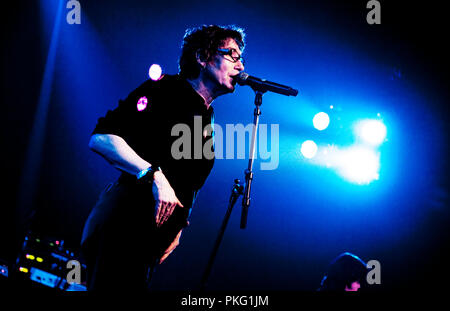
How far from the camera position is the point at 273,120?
5020 millimetres

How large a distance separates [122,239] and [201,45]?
1.66 metres

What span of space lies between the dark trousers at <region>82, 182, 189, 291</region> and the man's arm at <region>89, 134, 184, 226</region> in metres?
0.09

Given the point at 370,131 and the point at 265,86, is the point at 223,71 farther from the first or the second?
the point at 370,131

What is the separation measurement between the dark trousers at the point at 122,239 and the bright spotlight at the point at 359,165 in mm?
4323

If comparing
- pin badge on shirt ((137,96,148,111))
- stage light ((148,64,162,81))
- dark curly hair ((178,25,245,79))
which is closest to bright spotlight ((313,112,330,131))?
stage light ((148,64,162,81))

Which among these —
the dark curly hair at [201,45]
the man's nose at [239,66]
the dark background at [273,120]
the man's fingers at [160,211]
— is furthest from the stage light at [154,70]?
the man's fingers at [160,211]

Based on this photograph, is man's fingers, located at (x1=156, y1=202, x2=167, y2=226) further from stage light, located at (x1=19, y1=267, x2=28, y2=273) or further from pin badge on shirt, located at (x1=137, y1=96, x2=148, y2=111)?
stage light, located at (x1=19, y1=267, x2=28, y2=273)

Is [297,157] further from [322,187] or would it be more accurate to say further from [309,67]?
[309,67]

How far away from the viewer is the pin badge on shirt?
1.56m

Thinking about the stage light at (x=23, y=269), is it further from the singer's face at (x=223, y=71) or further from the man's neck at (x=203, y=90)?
the singer's face at (x=223, y=71)

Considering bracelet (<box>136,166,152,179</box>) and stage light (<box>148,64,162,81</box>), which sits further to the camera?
stage light (<box>148,64,162,81</box>)

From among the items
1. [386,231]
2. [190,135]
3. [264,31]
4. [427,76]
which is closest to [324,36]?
[264,31]

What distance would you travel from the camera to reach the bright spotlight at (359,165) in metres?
5.08

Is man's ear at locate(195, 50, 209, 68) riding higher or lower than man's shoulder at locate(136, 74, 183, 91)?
higher
